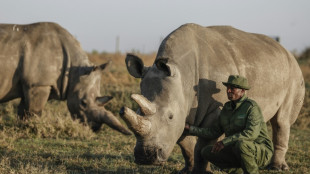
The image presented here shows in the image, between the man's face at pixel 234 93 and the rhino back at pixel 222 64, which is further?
the rhino back at pixel 222 64

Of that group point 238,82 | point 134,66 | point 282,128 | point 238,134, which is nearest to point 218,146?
point 238,134

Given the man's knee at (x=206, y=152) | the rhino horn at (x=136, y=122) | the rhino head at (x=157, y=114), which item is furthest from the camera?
the man's knee at (x=206, y=152)

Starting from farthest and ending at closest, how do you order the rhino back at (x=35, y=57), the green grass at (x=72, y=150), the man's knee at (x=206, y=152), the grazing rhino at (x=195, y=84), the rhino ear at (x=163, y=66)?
the rhino back at (x=35, y=57), the green grass at (x=72, y=150), the man's knee at (x=206, y=152), the rhino ear at (x=163, y=66), the grazing rhino at (x=195, y=84)

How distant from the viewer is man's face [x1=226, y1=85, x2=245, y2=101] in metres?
4.54

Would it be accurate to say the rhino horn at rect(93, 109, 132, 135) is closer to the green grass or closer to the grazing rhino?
the green grass

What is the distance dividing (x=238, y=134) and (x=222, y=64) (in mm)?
903

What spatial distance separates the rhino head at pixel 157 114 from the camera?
4199mm

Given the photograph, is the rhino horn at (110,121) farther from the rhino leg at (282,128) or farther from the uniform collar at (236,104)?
the uniform collar at (236,104)

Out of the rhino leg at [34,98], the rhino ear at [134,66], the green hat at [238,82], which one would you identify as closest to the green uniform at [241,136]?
the green hat at [238,82]

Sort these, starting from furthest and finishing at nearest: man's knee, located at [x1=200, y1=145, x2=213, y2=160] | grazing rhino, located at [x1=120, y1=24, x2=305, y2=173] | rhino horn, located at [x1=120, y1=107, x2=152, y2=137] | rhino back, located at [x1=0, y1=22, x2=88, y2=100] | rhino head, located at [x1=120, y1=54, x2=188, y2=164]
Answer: rhino back, located at [x1=0, y1=22, x2=88, y2=100], man's knee, located at [x1=200, y1=145, x2=213, y2=160], grazing rhino, located at [x1=120, y1=24, x2=305, y2=173], rhino head, located at [x1=120, y1=54, x2=188, y2=164], rhino horn, located at [x1=120, y1=107, x2=152, y2=137]

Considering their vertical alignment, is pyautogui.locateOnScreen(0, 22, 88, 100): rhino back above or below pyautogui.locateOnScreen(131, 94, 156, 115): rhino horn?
below

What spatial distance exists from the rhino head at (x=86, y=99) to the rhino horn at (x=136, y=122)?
445 centimetres

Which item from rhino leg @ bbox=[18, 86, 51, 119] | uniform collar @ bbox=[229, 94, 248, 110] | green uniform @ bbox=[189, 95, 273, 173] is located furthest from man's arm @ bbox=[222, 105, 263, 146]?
rhino leg @ bbox=[18, 86, 51, 119]

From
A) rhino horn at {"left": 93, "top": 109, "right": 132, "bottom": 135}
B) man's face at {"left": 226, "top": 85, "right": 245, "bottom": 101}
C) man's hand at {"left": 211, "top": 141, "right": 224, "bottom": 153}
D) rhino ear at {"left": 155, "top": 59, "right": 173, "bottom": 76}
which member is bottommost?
rhino horn at {"left": 93, "top": 109, "right": 132, "bottom": 135}
